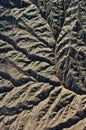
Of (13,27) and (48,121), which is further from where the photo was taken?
(13,27)

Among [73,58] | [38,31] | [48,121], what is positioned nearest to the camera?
[48,121]

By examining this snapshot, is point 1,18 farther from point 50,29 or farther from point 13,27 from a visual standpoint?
point 50,29

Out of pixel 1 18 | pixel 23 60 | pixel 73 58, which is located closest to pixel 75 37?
pixel 73 58

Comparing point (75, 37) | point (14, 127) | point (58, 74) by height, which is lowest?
point (14, 127)

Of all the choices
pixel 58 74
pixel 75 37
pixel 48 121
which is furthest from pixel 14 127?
pixel 75 37

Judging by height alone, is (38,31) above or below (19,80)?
above

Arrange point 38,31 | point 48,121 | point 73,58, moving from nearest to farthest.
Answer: point 48,121, point 73,58, point 38,31
